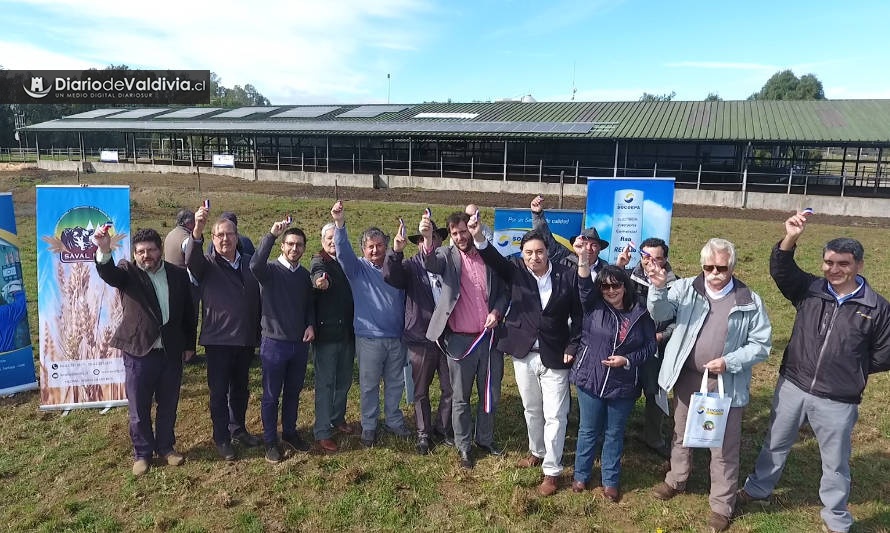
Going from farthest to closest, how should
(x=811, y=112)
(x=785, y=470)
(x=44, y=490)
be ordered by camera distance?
(x=811, y=112) → (x=785, y=470) → (x=44, y=490)

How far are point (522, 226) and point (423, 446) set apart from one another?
11.8 feet

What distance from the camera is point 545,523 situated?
379 cm

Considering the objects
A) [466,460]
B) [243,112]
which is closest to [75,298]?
[466,460]

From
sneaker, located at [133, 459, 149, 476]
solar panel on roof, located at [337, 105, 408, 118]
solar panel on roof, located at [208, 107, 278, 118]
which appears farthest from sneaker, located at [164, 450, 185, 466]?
solar panel on roof, located at [208, 107, 278, 118]

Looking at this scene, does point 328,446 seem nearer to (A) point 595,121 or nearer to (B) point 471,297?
(B) point 471,297

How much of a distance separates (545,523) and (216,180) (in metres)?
30.6

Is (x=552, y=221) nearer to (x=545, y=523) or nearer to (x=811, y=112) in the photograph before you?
(x=545, y=523)

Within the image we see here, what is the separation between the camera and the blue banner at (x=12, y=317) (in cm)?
538

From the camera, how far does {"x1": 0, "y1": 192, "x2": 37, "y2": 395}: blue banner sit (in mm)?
5379

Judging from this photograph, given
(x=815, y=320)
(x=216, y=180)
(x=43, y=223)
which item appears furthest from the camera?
(x=216, y=180)

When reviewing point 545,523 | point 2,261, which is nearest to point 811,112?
point 545,523

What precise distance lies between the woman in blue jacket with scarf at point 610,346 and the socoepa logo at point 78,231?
4442 mm

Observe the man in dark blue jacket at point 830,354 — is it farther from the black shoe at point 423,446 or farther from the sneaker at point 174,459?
the sneaker at point 174,459

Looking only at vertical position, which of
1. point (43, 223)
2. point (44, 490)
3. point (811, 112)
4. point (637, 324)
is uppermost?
point (811, 112)
